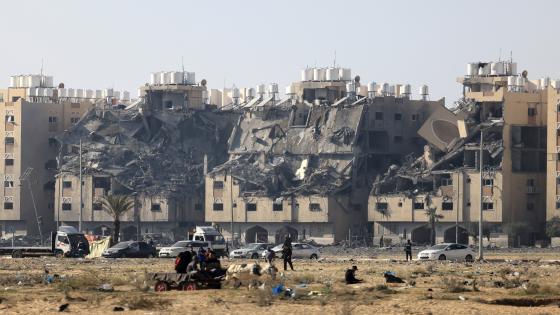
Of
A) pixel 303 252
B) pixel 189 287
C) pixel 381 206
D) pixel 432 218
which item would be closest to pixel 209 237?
pixel 303 252

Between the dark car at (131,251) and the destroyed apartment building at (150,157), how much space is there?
179 feet

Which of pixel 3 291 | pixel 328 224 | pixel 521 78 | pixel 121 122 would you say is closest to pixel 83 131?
pixel 121 122

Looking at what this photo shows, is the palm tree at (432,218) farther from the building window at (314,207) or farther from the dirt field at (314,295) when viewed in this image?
the dirt field at (314,295)

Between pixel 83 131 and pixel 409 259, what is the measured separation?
6995cm

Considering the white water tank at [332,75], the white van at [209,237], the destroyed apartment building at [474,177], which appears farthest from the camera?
the white water tank at [332,75]

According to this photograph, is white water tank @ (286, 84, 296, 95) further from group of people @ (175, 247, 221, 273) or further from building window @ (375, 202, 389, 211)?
group of people @ (175, 247, 221, 273)

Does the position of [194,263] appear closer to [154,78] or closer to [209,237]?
[209,237]

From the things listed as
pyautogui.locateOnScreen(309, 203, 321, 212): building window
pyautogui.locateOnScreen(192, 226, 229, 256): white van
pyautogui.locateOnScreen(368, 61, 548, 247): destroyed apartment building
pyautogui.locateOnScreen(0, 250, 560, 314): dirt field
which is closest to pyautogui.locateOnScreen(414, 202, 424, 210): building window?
pyautogui.locateOnScreen(368, 61, 548, 247): destroyed apartment building

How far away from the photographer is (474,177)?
5349 inches

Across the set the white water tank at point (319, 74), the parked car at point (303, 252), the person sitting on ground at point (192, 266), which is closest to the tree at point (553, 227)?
the white water tank at point (319, 74)

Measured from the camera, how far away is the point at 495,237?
132500mm

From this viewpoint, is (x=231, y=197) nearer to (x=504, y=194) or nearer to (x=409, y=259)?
(x=504, y=194)

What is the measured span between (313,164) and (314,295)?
9851 cm

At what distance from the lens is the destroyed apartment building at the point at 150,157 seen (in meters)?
151
